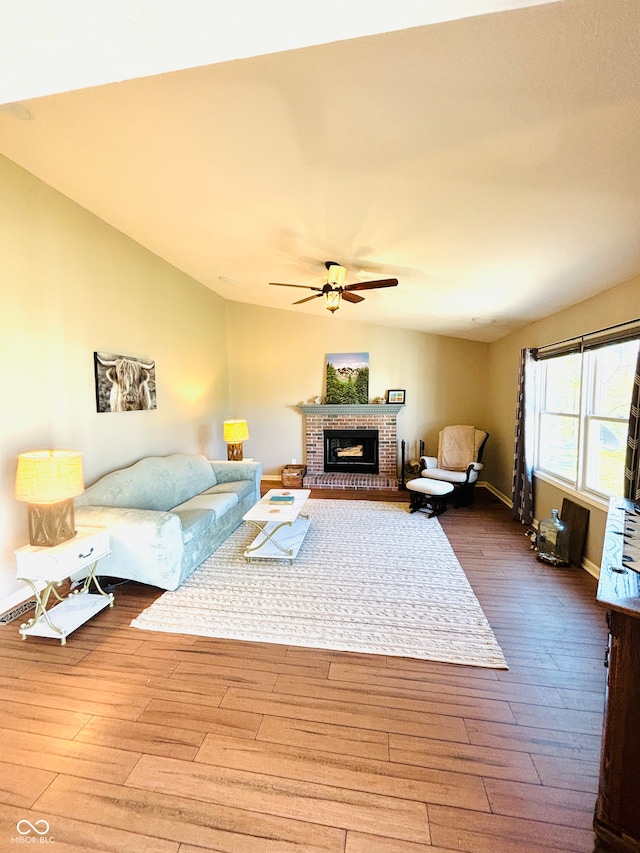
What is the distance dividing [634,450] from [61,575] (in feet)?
12.7

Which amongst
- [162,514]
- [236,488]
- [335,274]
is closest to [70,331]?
[162,514]

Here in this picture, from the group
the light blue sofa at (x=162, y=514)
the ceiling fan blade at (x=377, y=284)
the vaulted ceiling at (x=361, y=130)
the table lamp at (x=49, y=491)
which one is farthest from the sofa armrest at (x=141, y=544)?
the ceiling fan blade at (x=377, y=284)

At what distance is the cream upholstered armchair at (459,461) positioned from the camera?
4727 millimetres

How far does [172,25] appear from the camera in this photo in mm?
830

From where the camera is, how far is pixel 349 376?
602cm

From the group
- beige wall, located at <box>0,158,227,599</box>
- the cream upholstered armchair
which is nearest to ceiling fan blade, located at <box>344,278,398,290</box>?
beige wall, located at <box>0,158,227,599</box>

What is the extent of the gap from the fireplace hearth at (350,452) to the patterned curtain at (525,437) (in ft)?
8.06

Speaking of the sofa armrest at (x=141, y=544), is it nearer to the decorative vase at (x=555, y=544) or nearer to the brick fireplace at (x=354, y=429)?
the decorative vase at (x=555, y=544)

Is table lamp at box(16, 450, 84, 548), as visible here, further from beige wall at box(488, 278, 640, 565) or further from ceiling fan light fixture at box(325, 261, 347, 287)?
beige wall at box(488, 278, 640, 565)

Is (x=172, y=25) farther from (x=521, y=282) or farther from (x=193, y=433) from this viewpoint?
(x=193, y=433)

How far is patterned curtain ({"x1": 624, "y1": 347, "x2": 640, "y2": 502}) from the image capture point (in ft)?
7.57

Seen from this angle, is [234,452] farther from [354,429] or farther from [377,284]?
[377,284]

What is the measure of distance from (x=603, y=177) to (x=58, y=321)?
3.74m

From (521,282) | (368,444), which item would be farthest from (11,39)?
(368,444)
